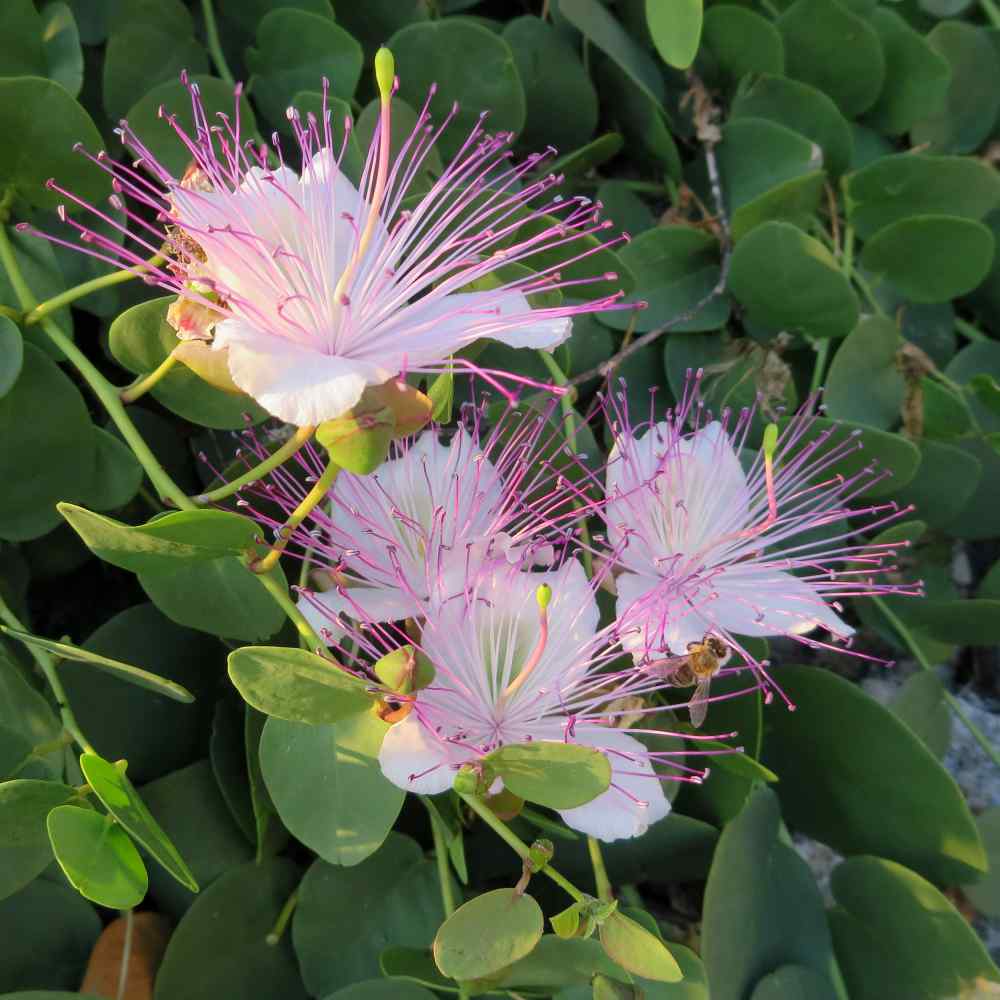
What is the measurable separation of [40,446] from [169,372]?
0.13 metres

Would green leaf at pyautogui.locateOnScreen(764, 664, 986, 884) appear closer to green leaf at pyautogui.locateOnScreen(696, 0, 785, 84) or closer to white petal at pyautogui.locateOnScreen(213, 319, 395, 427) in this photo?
white petal at pyautogui.locateOnScreen(213, 319, 395, 427)

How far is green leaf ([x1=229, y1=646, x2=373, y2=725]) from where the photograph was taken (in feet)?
2.28

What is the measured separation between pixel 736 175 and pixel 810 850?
82 centimetres

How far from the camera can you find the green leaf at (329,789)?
2.61 ft

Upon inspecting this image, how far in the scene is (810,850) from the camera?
4.03 ft

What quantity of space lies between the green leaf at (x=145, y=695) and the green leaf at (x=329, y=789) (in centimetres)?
20

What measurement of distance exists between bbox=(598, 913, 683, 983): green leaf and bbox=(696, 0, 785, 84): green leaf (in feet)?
3.54

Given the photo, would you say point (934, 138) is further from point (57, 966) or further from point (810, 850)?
point (57, 966)

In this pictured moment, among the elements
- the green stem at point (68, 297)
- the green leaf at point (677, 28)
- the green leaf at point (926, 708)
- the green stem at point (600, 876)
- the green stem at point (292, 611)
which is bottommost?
the green leaf at point (926, 708)

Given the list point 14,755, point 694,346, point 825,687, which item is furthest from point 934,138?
point 14,755

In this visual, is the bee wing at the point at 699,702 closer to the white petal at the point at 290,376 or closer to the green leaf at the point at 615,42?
the white petal at the point at 290,376

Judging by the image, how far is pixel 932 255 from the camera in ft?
4.44

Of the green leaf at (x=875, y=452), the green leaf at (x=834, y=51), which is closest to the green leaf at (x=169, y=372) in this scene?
the green leaf at (x=875, y=452)

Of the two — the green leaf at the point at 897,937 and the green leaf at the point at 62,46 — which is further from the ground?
the green leaf at the point at 62,46
